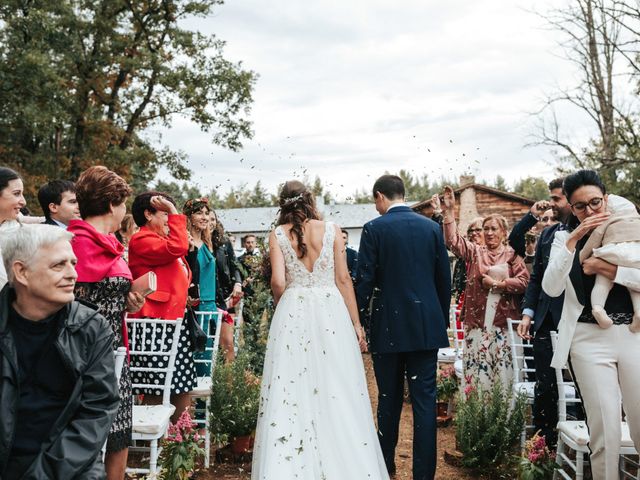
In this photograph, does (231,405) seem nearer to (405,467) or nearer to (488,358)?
(405,467)

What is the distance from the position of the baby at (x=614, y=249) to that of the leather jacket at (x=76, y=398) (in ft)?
8.07

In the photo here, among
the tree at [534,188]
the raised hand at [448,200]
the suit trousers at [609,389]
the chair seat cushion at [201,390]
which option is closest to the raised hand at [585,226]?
the suit trousers at [609,389]

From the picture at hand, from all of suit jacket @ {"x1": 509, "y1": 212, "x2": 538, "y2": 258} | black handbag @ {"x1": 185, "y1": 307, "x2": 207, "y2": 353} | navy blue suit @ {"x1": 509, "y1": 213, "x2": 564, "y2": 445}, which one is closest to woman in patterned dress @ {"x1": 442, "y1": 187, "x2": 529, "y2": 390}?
suit jacket @ {"x1": 509, "y1": 212, "x2": 538, "y2": 258}

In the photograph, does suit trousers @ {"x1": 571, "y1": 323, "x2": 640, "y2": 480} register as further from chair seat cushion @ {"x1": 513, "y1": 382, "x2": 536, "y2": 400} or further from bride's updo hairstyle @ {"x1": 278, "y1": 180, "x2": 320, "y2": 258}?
bride's updo hairstyle @ {"x1": 278, "y1": 180, "x2": 320, "y2": 258}

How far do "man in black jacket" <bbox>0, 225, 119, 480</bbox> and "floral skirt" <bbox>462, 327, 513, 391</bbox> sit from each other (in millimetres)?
3835

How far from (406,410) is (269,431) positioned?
3.45m

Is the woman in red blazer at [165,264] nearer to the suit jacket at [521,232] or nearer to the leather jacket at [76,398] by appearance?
the leather jacket at [76,398]

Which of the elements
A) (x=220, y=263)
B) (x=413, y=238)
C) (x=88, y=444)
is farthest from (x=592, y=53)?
(x=88, y=444)

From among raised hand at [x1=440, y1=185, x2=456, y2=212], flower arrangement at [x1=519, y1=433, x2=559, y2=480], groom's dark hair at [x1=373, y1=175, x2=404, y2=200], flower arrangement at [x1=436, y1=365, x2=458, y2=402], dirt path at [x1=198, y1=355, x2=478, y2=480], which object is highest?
groom's dark hair at [x1=373, y1=175, x2=404, y2=200]

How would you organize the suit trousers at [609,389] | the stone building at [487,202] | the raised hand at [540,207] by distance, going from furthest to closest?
the stone building at [487,202], the raised hand at [540,207], the suit trousers at [609,389]

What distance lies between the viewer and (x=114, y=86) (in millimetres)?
19047

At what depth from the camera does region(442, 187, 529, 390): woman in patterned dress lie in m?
5.54

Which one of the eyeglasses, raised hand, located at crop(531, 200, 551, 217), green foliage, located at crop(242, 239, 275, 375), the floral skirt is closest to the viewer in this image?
the eyeglasses

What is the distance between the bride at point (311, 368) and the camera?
388 cm
